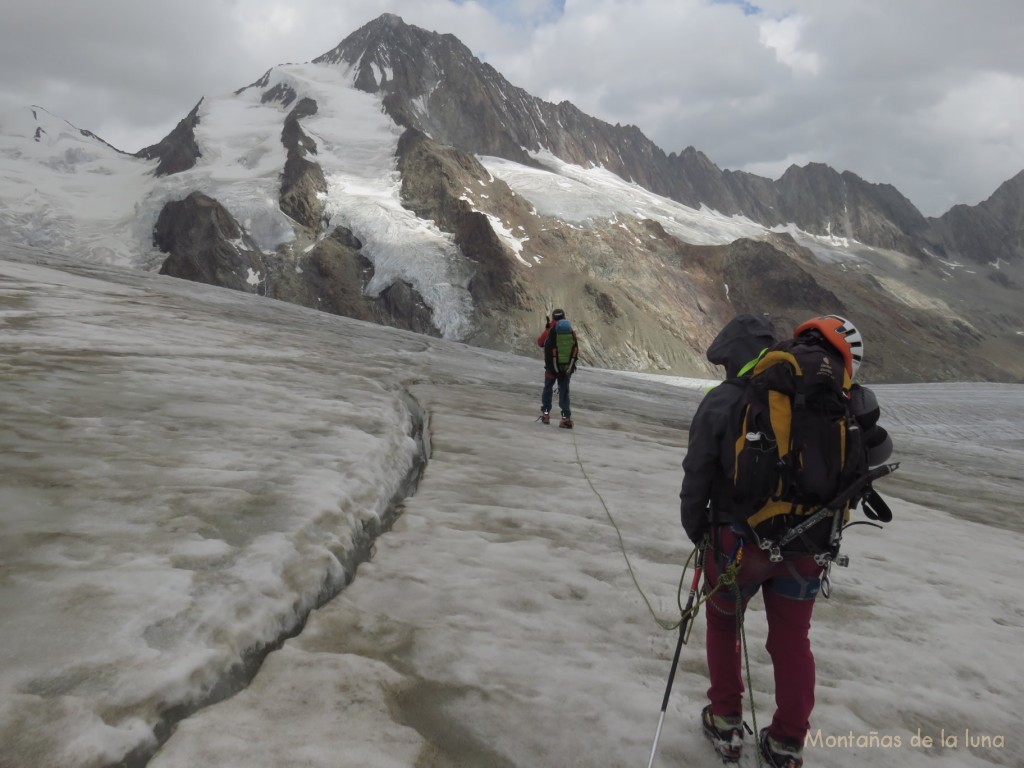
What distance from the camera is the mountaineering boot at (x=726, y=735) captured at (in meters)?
3.61

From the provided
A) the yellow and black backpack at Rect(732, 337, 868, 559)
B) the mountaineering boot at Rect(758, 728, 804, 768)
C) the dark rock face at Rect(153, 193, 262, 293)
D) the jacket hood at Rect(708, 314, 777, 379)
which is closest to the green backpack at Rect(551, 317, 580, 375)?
the jacket hood at Rect(708, 314, 777, 379)

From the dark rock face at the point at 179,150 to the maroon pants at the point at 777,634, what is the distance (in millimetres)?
119989

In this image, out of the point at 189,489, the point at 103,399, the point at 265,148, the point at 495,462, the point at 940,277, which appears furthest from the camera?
the point at 940,277

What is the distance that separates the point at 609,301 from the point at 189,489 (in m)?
80.3

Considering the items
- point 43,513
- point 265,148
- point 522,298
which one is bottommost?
point 43,513

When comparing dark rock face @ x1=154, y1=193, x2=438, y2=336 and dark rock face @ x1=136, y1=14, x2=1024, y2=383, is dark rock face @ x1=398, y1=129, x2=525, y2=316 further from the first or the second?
dark rock face @ x1=154, y1=193, x2=438, y2=336

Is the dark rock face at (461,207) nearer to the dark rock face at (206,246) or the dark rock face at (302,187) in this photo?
the dark rock face at (302,187)

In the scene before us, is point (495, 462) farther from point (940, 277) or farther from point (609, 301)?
point (940, 277)

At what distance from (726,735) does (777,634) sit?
640 millimetres

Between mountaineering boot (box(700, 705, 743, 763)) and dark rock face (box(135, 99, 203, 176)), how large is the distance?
120140 mm

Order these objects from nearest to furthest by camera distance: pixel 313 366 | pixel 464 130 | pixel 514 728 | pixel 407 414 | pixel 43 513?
pixel 514 728
pixel 43 513
pixel 407 414
pixel 313 366
pixel 464 130

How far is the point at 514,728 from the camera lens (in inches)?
146

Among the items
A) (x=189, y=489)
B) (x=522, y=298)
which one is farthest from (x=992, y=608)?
(x=522, y=298)

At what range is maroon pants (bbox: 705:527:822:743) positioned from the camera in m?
3.50
